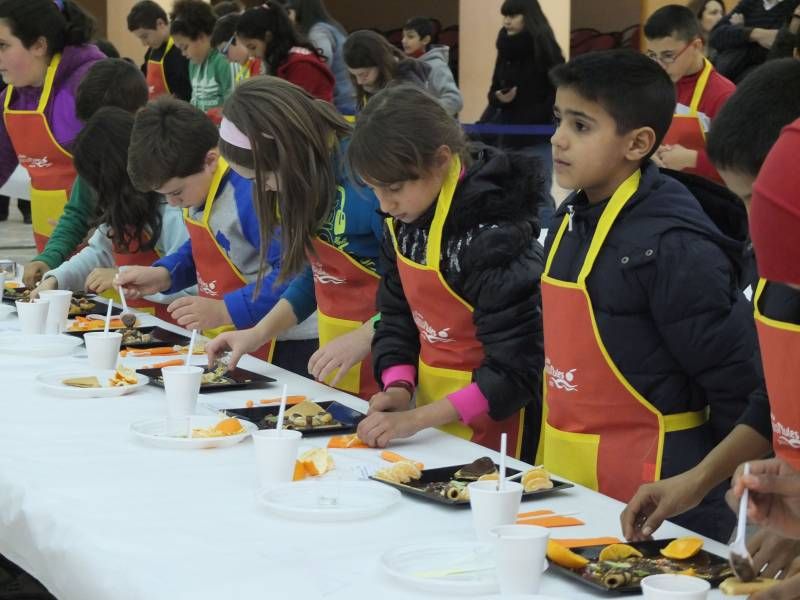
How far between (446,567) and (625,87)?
3.40 feet

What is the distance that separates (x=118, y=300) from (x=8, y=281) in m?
0.39

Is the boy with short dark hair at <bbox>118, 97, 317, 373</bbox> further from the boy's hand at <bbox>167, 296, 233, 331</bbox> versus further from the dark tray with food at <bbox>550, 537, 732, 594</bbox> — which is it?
the dark tray with food at <bbox>550, 537, 732, 594</bbox>

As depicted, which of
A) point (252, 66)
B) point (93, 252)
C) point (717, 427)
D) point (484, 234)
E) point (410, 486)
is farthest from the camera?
point (252, 66)

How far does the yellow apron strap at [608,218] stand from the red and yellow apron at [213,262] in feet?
4.47

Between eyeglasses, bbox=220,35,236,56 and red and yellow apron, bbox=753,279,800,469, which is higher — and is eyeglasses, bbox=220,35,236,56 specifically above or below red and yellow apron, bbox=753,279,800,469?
above

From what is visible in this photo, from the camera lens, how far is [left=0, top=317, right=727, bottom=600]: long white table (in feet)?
5.02

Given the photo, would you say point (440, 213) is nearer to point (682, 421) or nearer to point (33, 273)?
point (682, 421)

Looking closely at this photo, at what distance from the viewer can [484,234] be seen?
2484mm

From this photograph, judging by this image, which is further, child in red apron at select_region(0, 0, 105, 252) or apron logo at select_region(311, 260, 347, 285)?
child in red apron at select_region(0, 0, 105, 252)

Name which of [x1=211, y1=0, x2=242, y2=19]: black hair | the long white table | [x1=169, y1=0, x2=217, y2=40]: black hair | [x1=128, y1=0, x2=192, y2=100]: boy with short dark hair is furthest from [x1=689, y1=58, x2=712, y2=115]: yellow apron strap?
[x1=211, y1=0, x2=242, y2=19]: black hair

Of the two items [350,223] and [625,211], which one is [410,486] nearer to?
[625,211]

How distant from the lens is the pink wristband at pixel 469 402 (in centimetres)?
236

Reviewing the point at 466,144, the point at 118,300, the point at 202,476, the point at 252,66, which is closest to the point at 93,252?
the point at 118,300

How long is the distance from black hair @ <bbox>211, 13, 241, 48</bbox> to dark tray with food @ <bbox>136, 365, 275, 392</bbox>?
219 inches
